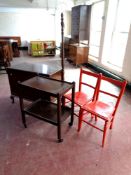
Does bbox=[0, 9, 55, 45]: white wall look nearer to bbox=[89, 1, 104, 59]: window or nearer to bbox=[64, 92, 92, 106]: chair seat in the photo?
bbox=[89, 1, 104, 59]: window

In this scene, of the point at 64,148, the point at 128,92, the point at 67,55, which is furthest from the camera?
the point at 67,55

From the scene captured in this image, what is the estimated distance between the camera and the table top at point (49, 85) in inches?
64.4

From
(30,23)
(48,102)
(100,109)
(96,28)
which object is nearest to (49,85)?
(48,102)

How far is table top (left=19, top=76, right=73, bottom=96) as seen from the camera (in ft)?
5.37

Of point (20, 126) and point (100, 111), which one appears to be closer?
point (100, 111)

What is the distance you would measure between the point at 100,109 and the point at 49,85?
71cm

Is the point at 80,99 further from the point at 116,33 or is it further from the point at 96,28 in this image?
the point at 96,28

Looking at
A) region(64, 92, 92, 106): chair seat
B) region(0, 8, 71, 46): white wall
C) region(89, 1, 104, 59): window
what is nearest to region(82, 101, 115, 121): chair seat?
region(64, 92, 92, 106): chair seat

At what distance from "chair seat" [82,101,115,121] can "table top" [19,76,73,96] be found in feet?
1.17

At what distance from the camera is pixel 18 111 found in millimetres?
2418

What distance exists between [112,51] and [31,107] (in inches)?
122

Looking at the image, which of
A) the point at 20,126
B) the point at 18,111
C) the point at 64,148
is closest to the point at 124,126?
the point at 64,148

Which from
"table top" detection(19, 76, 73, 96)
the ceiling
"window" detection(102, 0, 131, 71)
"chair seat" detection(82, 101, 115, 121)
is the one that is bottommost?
"chair seat" detection(82, 101, 115, 121)

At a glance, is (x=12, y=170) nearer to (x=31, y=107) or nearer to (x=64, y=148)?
(x=64, y=148)
